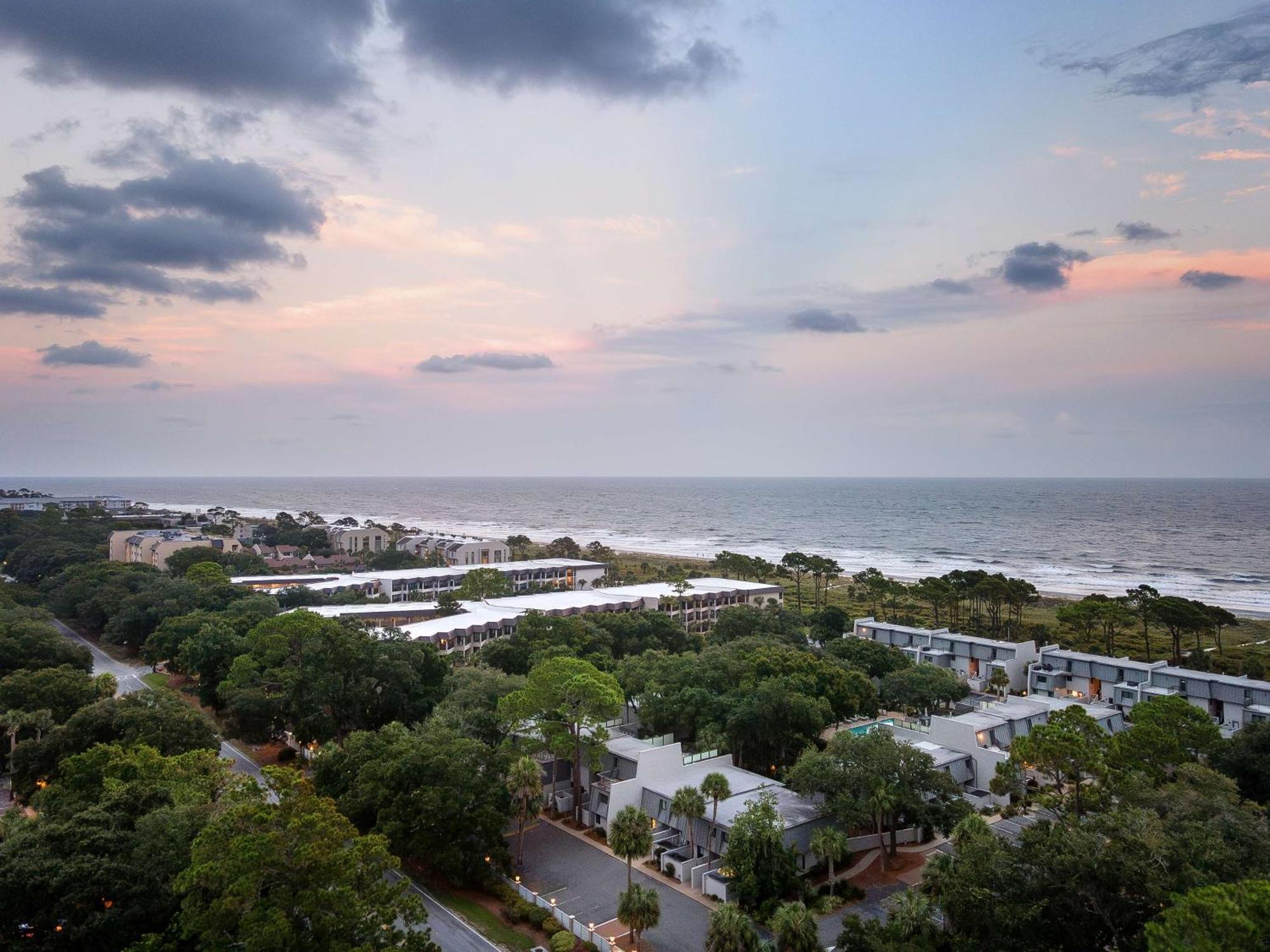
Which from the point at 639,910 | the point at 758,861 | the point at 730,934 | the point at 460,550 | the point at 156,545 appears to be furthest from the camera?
the point at 460,550

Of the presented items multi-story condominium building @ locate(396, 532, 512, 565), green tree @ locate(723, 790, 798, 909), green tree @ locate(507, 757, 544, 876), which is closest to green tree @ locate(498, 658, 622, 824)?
green tree @ locate(507, 757, 544, 876)

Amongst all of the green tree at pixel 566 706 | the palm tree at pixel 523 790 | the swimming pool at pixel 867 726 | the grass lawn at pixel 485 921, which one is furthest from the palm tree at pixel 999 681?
the grass lawn at pixel 485 921

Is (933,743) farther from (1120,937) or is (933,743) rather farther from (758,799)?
(1120,937)

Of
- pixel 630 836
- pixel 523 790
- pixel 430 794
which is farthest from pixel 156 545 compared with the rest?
pixel 630 836

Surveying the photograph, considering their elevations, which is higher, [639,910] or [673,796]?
[673,796]

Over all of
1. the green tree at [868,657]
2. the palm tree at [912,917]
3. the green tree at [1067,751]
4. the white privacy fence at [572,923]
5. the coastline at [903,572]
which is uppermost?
the green tree at [1067,751]

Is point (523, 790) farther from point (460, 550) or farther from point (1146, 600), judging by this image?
point (460, 550)

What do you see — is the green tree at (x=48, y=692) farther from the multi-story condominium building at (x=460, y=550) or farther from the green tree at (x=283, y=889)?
the multi-story condominium building at (x=460, y=550)
